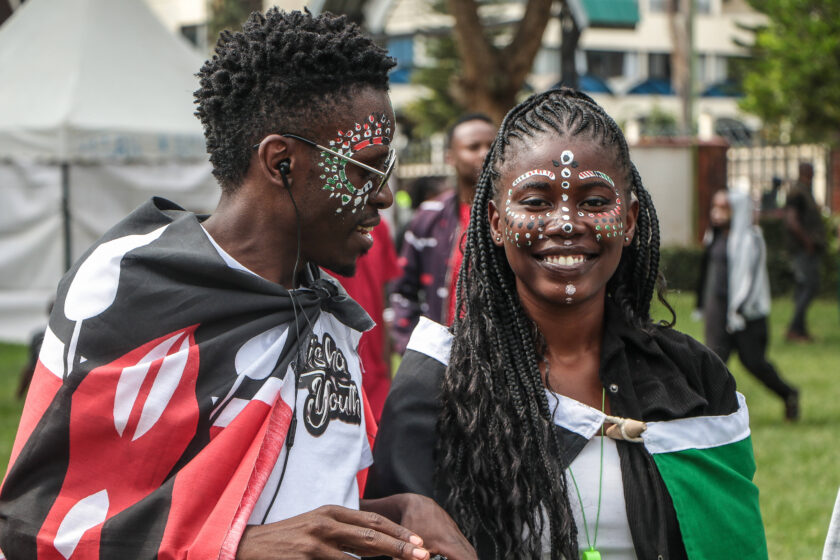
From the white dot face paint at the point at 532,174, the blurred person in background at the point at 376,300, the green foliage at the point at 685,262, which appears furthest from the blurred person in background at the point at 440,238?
the green foliage at the point at 685,262

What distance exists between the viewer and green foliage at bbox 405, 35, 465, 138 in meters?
30.1

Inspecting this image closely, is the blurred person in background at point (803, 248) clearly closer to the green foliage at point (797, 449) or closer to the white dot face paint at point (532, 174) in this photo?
the green foliage at point (797, 449)

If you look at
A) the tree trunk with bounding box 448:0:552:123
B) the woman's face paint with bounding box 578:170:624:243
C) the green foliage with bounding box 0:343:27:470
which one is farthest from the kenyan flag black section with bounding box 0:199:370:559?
the tree trunk with bounding box 448:0:552:123

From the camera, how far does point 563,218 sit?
2.57m

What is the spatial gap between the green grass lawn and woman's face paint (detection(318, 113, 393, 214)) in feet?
3.09

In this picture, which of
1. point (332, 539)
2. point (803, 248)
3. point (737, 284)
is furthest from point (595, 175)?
point (803, 248)

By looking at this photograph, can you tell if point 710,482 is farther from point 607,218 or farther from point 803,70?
point 803,70

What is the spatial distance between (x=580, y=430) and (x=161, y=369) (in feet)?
3.20

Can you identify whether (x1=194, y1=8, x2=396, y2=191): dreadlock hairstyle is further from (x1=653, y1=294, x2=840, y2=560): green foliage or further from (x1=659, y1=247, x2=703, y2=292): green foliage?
(x1=659, y1=247, x2=703, y2=292): green foliage

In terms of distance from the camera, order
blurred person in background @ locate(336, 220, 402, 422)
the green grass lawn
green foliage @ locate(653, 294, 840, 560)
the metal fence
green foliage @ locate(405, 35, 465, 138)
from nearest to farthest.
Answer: blurred person in background @ locate(336, 220, 402, 422) → green foliage @ locate(653, 294, 840, 560) → the green grass lawn → the metal fence → green foliage @ locate(405, 35, 465, 138)

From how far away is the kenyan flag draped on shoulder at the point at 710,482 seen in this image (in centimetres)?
248

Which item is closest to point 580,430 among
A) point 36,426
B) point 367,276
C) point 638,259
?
point 638,259

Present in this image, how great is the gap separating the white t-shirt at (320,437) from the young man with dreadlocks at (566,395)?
0.10 metres

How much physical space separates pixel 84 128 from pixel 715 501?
691 cm
